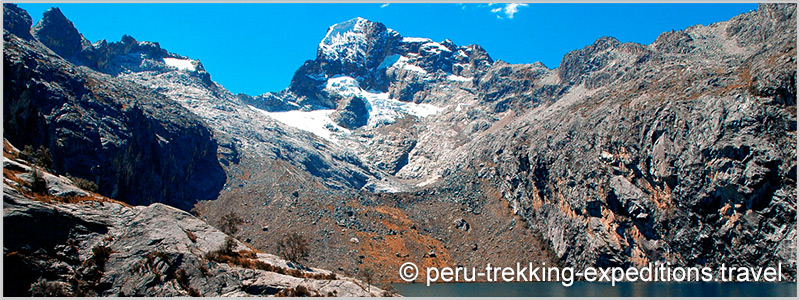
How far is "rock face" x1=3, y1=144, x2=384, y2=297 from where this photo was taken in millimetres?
33438

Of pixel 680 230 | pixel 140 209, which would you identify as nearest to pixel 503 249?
pixel 680 230

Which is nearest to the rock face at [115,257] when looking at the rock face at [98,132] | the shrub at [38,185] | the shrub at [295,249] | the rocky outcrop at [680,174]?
the shrub at [38,185]

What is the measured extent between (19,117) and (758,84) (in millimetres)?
173643

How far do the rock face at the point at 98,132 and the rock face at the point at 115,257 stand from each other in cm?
6761

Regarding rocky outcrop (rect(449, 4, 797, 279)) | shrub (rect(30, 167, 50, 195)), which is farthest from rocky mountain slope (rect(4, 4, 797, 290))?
shrub (rect(30, 167, 50, 195))

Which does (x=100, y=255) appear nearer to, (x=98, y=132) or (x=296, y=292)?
(x=296, y=292)

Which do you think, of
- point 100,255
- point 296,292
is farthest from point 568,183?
point 100,255

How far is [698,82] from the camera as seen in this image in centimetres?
14725

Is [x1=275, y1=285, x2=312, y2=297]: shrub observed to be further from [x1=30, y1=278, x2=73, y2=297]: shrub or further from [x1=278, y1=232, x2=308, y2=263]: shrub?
[x1=278, y1=232, x2=308, y2=263]: shrub

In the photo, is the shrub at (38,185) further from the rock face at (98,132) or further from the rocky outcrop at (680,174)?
the rocky outcrop at (680,174)

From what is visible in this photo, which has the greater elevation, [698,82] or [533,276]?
[698,82]

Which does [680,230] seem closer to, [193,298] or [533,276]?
[533,276]

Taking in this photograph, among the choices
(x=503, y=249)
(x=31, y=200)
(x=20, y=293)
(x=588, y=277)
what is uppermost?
(x=503, y=249)

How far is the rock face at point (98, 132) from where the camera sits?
109 metres
